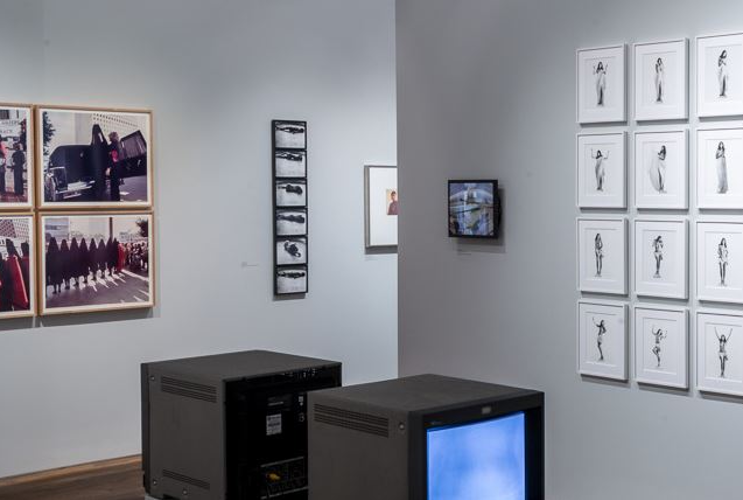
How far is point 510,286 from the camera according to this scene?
469cm

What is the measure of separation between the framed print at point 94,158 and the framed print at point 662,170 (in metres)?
3.10

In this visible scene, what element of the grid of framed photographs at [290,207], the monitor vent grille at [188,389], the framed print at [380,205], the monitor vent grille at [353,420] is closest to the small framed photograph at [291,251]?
the grid of framed photographs at [290,207]

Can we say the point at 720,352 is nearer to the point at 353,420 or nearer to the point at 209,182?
the point at 353,420

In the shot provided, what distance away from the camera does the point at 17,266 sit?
556 centimetres

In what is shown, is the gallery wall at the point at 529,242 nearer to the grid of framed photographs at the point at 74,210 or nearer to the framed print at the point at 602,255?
the framed print at the point at 602,255

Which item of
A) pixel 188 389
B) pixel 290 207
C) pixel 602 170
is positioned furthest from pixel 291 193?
pixel 188 389

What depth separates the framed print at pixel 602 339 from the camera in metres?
4.23

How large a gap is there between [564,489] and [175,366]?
2484mm

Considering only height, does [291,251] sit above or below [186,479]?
above

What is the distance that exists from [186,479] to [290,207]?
4362 millimetres

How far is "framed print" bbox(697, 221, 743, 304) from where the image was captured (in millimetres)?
3814

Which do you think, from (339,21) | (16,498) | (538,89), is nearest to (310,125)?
(339,21)

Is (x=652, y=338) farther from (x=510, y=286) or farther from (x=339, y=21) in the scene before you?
(x=339, y=21)

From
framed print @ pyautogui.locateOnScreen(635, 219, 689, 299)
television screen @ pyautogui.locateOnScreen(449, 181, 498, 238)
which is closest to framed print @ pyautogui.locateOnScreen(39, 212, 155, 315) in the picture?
television screen @ pyautogui.locateOnScreen(449, 181, 498, 238)
